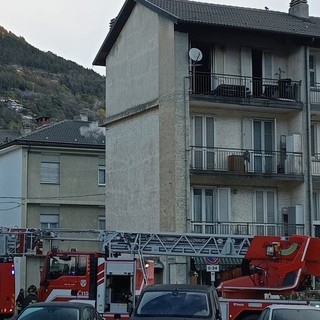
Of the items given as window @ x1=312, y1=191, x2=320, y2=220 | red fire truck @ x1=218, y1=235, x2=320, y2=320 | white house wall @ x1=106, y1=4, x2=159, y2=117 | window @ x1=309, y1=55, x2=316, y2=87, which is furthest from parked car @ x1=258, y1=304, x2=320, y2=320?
window @ x1=309, y1=55, x2=316, y2=87

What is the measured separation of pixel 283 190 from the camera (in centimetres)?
3694

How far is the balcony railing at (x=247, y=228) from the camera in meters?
35.1

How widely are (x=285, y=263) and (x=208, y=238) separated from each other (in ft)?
9.04

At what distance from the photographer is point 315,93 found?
123 feet

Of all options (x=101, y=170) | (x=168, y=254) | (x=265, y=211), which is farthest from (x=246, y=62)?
(x=101, y=170)

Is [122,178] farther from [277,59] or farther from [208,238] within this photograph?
[208,238]

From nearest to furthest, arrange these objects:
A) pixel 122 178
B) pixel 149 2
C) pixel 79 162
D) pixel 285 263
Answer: pixel 285 263 < pixel 149 2 < pixel 122 178 < pixel 79 162

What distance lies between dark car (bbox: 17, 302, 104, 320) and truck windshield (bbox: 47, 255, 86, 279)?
1020cm

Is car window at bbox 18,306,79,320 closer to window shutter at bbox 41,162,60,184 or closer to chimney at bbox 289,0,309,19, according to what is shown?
chimney at bbox 289,0,309,19

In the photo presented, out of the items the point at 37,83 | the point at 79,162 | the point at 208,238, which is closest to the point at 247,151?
the point at 208,238

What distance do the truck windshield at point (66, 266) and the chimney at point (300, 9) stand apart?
19.2 meters

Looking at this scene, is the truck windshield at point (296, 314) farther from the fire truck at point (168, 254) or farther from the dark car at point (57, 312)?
the dark car at point (57, 312)

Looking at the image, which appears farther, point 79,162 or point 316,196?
point 79,162

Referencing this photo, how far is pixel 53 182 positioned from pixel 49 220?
7.38ft
